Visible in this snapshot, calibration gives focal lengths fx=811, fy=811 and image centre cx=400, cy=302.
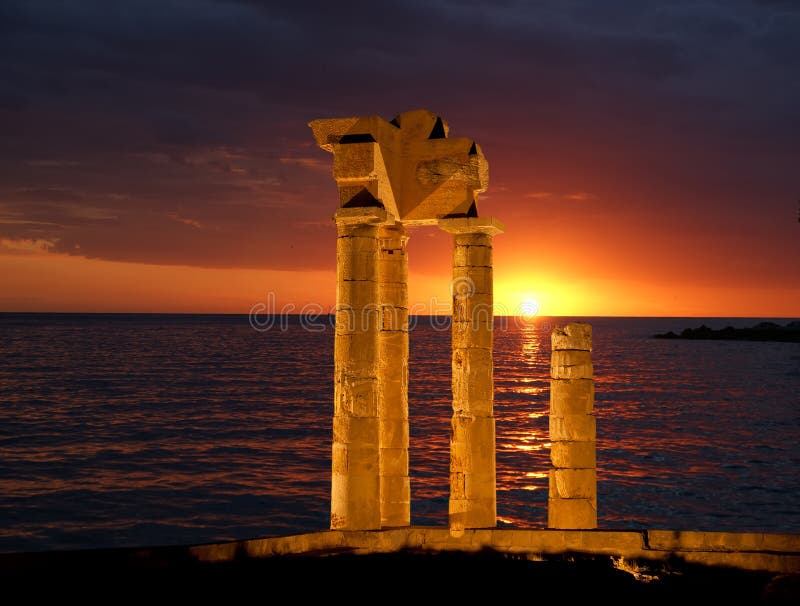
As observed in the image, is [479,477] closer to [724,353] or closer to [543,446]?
[543,446]

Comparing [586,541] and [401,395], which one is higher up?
[401,395]

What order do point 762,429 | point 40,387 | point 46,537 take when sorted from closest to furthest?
1. point 46,537
2. point 762,429
3. point 40,387

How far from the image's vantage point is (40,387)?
228 ft

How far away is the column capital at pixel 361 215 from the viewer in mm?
12586

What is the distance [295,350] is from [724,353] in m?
66.2

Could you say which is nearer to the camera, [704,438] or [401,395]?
[401,395]

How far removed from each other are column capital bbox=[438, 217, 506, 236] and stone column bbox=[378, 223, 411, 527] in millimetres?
1189

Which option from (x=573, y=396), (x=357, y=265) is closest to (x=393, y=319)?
(x=357, y=265)

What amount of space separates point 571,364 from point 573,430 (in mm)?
1292

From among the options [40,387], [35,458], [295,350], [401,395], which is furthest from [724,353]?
[401,395]

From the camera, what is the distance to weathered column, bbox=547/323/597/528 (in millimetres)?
15703

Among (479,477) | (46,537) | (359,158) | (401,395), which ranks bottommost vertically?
(46,537)

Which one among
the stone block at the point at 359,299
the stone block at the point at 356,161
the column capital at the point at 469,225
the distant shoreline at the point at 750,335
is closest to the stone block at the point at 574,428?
the column capital at the point at 469,225

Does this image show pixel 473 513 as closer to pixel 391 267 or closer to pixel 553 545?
pixel 553 545
